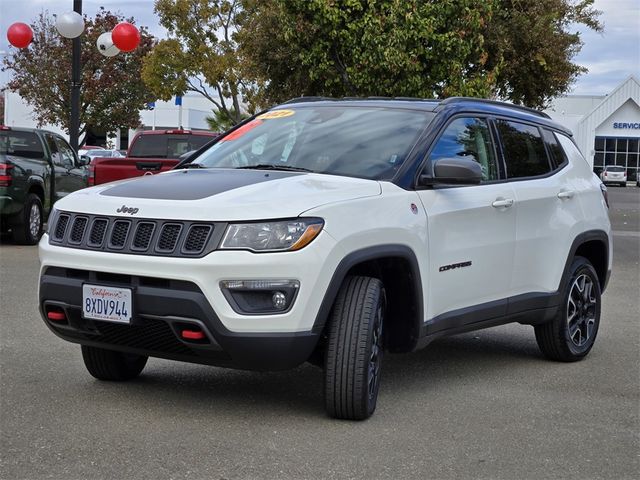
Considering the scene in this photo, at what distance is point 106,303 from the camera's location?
5.27 metres

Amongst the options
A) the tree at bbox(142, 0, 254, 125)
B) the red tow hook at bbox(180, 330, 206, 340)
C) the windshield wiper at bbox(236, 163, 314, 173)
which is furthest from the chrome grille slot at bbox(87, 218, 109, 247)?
the tree at bbox(142, 0, 254, 125)

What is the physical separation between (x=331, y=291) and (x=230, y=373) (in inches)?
66.4

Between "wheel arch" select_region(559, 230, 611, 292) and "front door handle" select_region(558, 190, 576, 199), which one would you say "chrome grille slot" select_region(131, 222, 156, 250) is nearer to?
"front door handle" select_region(558, 190, 576, 199)

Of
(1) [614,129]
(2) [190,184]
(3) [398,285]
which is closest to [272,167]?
(2) [190,184]

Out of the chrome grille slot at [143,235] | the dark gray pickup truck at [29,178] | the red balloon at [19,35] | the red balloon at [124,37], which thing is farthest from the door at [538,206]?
the red balloon at [19,35]

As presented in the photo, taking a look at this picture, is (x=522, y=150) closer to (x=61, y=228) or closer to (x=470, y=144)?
(x=470, y=144)

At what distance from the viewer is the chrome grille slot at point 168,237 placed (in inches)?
203

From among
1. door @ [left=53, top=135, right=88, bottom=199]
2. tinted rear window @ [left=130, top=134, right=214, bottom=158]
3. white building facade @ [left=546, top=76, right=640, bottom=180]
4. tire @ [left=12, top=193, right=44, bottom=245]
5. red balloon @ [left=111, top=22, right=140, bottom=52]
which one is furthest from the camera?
white building facade @ [left=546, top=76, right=640, bottom=180]

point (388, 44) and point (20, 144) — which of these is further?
point (388, 44)

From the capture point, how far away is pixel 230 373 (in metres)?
6.68

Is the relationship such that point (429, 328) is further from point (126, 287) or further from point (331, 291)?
point (126, 287)

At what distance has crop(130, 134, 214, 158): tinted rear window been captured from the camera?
1897 centimetres

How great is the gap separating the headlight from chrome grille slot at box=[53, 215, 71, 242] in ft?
3.46

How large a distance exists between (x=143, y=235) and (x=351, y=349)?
3.85 feet
